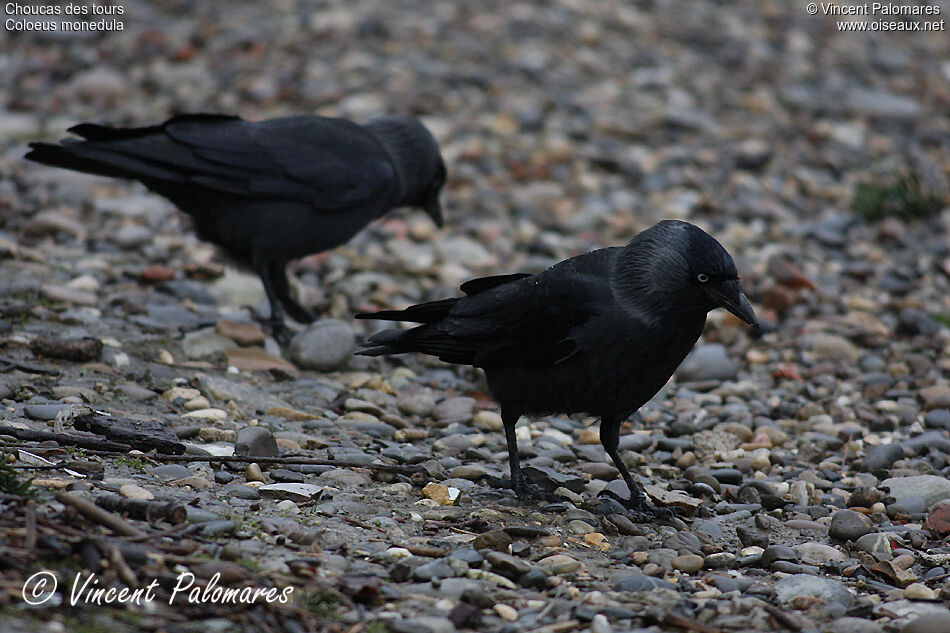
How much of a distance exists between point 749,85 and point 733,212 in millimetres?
2710

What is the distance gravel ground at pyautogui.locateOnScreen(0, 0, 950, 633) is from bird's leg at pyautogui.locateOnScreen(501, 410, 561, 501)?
0.21 feet

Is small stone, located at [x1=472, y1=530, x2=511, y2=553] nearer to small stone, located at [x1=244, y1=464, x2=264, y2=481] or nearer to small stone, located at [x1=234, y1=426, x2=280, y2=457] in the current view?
Answer: small stone, located at [x1=244, y1=464, x2=264, y2=481]

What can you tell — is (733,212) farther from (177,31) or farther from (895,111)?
(177,31)

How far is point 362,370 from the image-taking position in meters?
6.17

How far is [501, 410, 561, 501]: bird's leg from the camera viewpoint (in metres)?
4.46

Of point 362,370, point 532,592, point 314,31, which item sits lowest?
point 362,370

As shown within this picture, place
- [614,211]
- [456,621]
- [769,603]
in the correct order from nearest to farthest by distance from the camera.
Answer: [456,621]
[769,603]
[614,211]

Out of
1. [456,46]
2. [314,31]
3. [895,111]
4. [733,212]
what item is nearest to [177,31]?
[314,31]

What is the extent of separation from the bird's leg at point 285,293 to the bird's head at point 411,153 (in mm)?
994

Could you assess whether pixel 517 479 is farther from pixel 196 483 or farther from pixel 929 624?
pixel 929 624

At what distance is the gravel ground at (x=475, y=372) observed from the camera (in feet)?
11.3

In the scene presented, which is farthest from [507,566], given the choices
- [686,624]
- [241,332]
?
[241,332]

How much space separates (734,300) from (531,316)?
87 centimetres

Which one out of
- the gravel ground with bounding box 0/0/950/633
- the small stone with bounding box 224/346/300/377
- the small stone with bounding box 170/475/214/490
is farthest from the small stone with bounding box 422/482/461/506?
the small stone with bounding box 224/346/300/377
